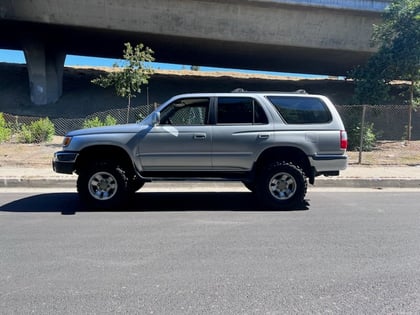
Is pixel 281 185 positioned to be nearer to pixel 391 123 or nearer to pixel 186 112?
pixel 186 112

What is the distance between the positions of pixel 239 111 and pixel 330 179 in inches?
154

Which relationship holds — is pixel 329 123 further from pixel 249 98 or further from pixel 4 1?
pixel 4 1

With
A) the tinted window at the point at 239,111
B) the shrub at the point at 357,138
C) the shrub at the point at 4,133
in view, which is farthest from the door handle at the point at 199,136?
the shrub at the point at 4,133

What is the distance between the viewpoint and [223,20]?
2397 cm

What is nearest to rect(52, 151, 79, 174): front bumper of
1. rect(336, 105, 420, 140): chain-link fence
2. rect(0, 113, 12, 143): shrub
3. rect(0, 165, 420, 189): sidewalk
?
rect(0, 165, 420, 189): sidewalk

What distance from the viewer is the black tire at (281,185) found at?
6848 millimetres

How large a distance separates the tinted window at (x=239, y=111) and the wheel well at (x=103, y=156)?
186 centimetres

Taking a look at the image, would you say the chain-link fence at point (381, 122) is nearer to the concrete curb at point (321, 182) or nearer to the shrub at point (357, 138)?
the shrub at point (357, 138)

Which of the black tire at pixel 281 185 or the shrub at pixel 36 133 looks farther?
the shrub at pixel 36 133

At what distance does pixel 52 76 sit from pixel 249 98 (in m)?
25.3

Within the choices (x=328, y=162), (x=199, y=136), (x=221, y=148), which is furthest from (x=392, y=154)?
(x=199, y=136)

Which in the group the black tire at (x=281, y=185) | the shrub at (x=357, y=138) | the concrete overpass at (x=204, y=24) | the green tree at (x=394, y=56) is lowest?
the black tire at (x=281, y=185)

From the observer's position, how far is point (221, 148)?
6.85 metres

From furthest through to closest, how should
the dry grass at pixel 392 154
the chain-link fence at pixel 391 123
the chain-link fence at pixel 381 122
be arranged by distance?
the chain-link fence at pixel 381 122
the chain-link fence at pixel 391 123
the dry grass at pixel 392 154
